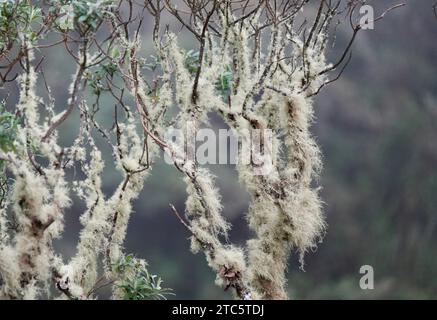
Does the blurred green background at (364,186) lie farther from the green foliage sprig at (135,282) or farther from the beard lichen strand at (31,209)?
the beard lichen strand at (31,209)

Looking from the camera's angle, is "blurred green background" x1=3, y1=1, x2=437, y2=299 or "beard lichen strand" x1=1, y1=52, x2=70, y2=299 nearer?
"beard lichen strand" x1=1, y1=52, x2=70, y2=299

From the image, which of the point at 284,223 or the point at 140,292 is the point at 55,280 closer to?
the point at 140,292

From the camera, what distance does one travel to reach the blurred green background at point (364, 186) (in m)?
9.41

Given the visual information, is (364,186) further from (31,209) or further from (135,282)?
(31,209)

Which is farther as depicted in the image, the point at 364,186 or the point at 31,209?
the point at 364,186

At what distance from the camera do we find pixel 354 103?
1026 centimetres

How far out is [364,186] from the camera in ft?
32.5

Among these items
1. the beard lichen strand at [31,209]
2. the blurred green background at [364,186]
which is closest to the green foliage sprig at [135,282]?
the beard lichen strand at [31,209]

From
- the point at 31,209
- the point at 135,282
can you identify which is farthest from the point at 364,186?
the point at 31,209

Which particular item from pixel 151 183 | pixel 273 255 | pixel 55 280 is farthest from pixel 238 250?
pixel 151 183

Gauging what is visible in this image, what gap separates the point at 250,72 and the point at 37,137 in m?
1.15

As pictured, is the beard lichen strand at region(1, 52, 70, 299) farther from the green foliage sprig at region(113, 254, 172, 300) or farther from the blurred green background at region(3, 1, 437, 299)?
the blurred green background at region(3, 1, 437, 299)

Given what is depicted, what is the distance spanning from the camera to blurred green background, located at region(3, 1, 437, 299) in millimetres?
9406

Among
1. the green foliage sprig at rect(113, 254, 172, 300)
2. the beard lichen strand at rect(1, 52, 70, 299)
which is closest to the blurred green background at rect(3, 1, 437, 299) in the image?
the green foliage sprig at rect(113, 254, 172, 300)
